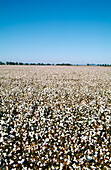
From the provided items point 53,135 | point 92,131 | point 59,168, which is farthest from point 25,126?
point 92,131

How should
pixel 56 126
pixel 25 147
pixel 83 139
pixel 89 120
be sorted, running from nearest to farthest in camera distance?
pixel 25 147 < pixel 83 139 < pixel 56 126 < pixel 89 120

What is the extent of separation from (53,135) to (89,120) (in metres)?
1.94

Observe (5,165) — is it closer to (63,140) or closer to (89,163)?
(63,140)

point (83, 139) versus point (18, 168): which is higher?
point (83, 139)

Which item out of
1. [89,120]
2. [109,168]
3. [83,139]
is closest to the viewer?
[109,168]

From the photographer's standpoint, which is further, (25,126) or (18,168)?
(25,126)

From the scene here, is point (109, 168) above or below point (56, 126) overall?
below

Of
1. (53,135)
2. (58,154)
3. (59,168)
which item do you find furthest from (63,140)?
(59,168)

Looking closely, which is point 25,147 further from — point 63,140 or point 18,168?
point 63,140

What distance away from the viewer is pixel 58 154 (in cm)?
375

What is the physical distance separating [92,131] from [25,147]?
7.87ft

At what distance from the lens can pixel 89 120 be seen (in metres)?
5.80

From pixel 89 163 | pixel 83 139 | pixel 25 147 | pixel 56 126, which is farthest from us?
pixel 56 126

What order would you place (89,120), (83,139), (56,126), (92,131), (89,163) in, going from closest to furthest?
(89,163) → (83,139) → (92,131) → (56,126) → (89,120)
